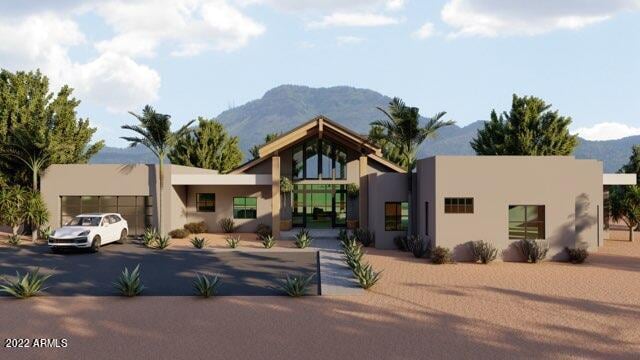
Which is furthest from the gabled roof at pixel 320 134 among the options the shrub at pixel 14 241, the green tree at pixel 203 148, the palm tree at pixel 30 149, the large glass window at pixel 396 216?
the green tree at pixel 203 148

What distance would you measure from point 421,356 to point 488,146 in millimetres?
32125

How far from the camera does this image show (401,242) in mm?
21391

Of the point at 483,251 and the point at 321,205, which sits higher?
the point at 321,205

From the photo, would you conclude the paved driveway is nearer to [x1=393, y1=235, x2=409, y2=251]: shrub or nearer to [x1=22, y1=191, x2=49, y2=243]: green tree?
[x1=22, y1=191, x2=49, y2=243]: green tree

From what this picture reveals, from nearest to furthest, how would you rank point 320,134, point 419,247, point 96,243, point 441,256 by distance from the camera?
1. point 441,256
2. point 419,247
3. point 96,243
4. point 320,134

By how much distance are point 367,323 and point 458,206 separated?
9.72 metres

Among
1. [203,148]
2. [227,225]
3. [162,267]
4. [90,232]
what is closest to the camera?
[162,267]

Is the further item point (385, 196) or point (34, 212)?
point (34, 212)

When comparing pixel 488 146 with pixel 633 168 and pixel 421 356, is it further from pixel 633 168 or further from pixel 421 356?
pixel 421 356

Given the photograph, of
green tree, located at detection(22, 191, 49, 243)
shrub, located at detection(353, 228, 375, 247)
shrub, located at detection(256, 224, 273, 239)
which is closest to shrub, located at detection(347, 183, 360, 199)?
shrub, located at detection(353, 228, 375, 247)

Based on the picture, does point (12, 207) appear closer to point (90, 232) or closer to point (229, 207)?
point (90, 232)

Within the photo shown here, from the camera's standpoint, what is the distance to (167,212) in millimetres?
26344

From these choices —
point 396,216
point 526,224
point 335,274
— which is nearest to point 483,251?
point 526,224

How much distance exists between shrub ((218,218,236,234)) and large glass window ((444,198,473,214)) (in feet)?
46.5
